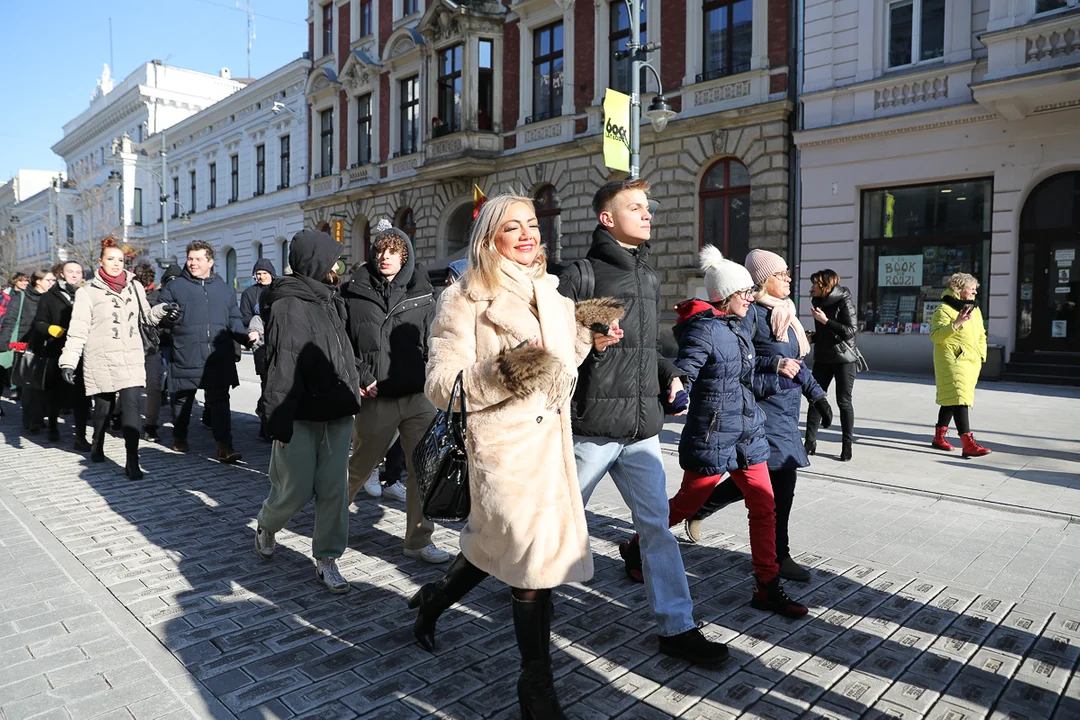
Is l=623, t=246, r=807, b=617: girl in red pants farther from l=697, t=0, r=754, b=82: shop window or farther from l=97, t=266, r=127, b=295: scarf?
l=697, t=0, r=754, b=82: shop window

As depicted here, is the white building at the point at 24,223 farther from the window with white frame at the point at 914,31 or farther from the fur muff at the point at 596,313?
the fur muff at the point at 596,313

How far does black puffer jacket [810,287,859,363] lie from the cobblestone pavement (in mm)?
2627

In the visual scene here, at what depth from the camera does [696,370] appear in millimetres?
3764

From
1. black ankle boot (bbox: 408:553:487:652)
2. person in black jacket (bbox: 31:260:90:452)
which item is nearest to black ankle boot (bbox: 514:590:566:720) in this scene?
black ankle boot (bbox: 408:553:487:652)

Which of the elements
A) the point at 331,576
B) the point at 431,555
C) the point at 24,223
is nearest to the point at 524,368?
the point at 331,576

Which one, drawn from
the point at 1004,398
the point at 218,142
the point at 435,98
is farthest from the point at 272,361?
the point at 218,142

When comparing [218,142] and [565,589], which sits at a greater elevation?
[218,142]

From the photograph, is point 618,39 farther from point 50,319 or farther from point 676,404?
point 676,404

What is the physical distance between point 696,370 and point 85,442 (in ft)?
24.0

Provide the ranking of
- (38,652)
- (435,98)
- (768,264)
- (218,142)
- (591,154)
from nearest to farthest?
(38,652) → (768,264) → (591,154) → (435,98) → (218,142)

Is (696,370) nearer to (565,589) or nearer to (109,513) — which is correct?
(565,589)

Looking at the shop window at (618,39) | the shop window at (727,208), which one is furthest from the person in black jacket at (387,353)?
the shop window at (618,39)

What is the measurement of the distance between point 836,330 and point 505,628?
551 centimetres

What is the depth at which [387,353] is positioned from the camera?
4.87 m
